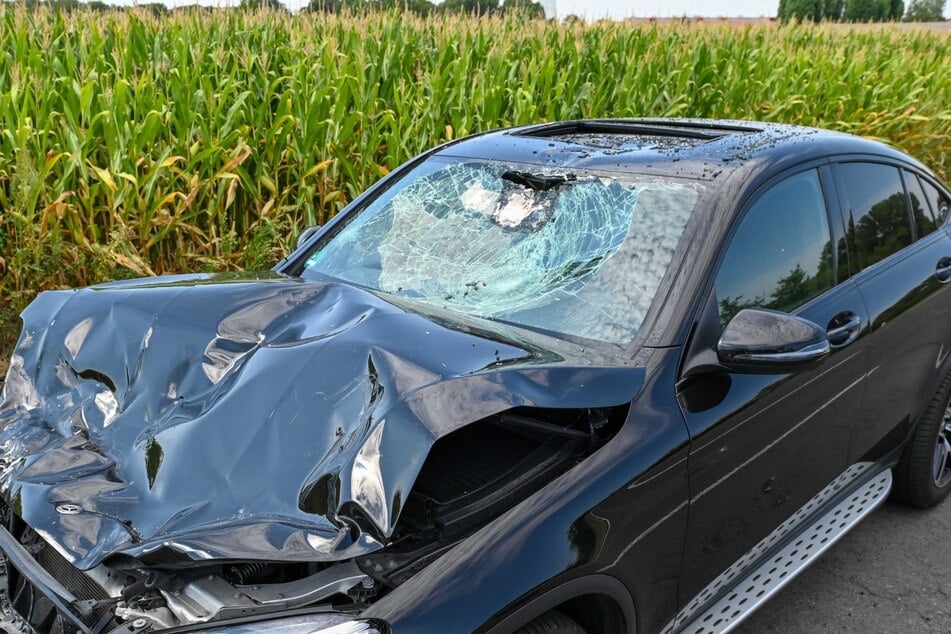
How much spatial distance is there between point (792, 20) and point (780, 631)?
12.9 meters

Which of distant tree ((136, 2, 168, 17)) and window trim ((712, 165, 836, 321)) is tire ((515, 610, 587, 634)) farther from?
distant tree ((136, 2, 168, 17))

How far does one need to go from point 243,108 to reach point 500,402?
4576mm

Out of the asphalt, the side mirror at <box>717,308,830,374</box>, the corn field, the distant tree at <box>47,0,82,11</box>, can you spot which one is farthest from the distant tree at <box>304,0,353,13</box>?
the side mirror at <box>717,308,830,374</box>

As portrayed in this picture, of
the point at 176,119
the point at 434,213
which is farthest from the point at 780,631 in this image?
the point at 176,119

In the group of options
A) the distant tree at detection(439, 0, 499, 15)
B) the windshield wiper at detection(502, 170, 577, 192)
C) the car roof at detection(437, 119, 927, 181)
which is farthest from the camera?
the distant tree at detection(439, 0, 499, 15)

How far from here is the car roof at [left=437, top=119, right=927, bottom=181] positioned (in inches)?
113

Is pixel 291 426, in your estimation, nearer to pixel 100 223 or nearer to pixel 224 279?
A: pixel 224 279

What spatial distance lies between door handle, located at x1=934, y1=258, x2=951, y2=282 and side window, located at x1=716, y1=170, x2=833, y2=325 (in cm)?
83

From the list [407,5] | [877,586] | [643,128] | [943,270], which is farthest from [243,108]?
[877,586]

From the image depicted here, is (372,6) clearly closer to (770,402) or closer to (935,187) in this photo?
(935,187)

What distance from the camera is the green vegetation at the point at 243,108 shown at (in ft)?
16.9

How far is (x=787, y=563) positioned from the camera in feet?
9.20

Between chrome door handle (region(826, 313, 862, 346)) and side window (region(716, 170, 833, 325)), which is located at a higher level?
side window (region(716, 170, 833, 325))

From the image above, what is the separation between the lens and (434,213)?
3.20 metres
